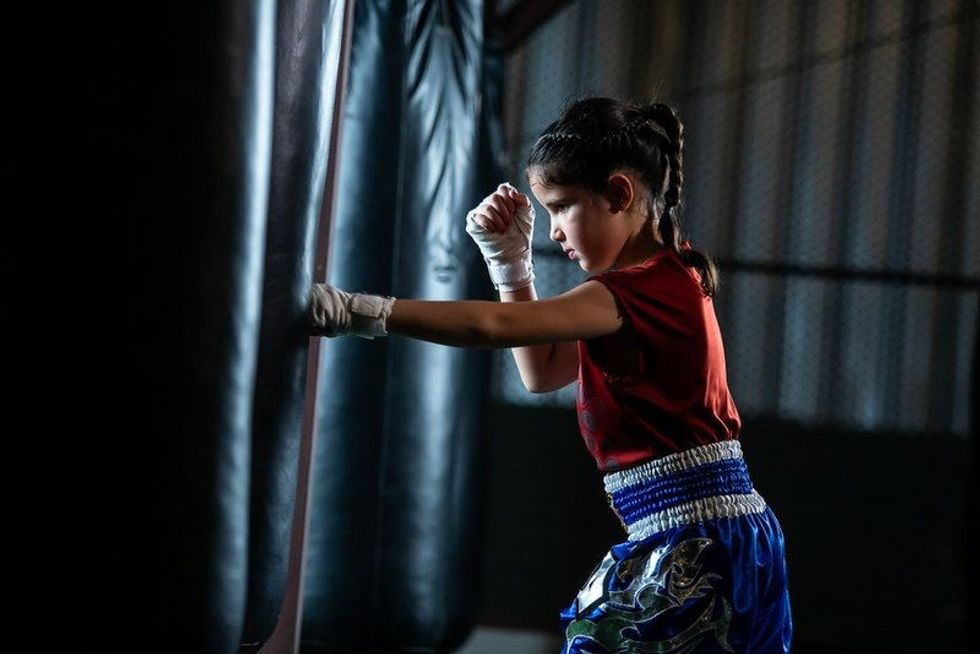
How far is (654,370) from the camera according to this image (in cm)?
167

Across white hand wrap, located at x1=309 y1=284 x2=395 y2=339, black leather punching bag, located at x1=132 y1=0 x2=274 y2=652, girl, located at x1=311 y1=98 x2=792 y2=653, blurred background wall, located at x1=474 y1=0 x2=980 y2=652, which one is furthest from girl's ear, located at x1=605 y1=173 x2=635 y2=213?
blurred background wall, located at x1=474 y1=0 x2=980 y2=652

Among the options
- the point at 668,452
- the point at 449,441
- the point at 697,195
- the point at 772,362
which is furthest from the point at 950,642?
the point at 668,452

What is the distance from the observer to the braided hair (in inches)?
68.4

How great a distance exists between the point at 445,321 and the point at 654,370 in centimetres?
31

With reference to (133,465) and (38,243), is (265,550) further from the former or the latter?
(38,243)

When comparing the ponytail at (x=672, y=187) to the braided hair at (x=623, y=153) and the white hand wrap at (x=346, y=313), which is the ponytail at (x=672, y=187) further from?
the white hand wrap at (x=346, y=313)

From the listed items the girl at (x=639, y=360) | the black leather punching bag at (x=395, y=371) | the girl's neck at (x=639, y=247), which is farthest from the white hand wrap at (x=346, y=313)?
the black leather punching bag at (x=395, y=371)

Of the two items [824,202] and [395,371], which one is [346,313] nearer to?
[395,371]

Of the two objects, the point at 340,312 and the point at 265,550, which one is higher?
the point at 340,312

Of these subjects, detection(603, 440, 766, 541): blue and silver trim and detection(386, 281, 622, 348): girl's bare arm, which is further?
detection(603, 440, 766, 541): blue and silver trim

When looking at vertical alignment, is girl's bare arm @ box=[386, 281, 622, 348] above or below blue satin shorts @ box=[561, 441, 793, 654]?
above

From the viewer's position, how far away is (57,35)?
106 cm

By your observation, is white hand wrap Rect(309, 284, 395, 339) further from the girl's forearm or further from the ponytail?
the ponytail

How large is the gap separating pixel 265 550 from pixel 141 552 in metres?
0.31
